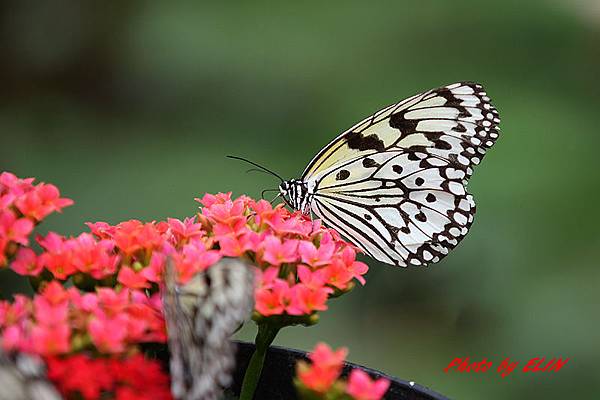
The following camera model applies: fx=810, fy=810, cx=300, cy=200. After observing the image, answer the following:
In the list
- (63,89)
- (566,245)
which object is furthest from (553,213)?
(63,89)

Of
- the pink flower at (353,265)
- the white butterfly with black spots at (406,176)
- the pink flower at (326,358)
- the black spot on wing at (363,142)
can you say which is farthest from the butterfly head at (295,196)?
the pink flower at (326,358)

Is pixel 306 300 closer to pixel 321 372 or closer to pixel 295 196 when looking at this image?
pixel 321 372

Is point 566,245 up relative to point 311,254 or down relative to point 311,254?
down

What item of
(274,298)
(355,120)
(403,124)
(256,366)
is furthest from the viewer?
(355,120)

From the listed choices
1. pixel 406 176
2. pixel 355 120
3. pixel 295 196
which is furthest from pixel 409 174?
pixel 355 120

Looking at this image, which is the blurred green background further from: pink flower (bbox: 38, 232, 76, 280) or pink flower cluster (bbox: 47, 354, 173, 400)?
pink flower cluster (bbox: 47, 354, 173, 400)

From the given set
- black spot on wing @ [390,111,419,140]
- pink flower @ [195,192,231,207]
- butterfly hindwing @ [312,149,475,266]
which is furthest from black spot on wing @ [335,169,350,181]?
pink flower @ [195,192,231,207]

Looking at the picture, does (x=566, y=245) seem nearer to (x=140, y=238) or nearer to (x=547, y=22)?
(x=547, y=22)
